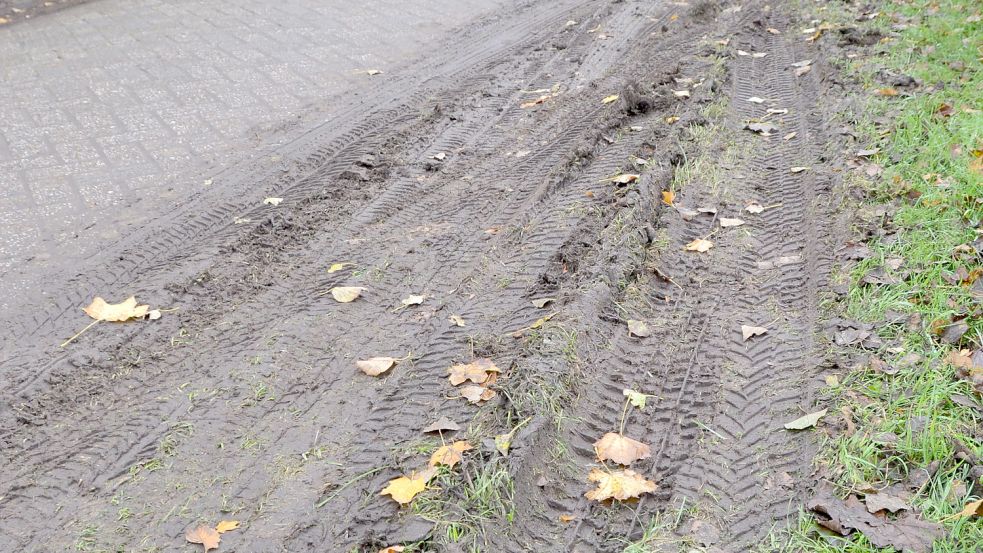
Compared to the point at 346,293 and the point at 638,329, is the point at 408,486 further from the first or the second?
the point at 346,293

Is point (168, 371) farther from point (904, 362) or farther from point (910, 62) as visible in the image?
point (910, 62)

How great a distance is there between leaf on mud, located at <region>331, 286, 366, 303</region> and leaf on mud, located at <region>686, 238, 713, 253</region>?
168 cm

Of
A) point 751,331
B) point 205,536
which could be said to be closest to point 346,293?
point 205,536

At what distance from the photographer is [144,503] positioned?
2.79 meters

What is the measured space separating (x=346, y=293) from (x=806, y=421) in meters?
2.20

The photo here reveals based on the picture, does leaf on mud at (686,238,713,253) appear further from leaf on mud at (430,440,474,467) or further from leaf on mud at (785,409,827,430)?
leaf on mud at (430,440,474,467)

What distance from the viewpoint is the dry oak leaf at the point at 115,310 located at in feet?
12.5

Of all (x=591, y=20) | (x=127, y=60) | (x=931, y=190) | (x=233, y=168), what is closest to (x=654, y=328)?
(x=931, y=190)

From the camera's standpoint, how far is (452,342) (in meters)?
3.42

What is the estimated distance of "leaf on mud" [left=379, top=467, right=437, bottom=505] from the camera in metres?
2.59

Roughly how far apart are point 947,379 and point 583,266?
5.24ft

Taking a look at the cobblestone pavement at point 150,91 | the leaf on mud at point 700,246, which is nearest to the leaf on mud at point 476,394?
the leaf on mud at point 700,246

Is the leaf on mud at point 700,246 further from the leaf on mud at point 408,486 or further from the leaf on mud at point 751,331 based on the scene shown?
the leaf on mud at point 408,486

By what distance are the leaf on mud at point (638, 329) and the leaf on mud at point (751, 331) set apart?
40cm
